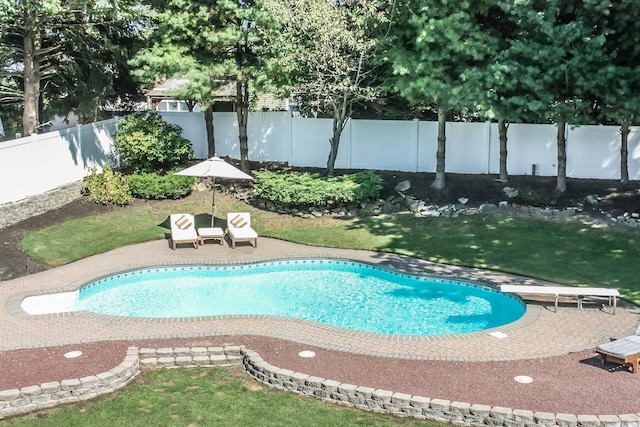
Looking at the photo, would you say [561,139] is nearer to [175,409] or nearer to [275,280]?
[275,280]

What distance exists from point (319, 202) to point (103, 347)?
12140 mm

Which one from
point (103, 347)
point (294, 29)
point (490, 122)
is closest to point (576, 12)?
point (490, 122)

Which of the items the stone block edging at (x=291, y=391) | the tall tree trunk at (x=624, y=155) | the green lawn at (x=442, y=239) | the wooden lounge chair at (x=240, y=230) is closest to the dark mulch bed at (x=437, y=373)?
the stone block edging at (x=291, y=391)

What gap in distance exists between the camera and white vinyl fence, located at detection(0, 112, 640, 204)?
22.3 metres

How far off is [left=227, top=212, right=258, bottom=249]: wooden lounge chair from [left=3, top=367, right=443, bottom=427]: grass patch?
379 inches

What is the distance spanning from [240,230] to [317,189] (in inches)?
141

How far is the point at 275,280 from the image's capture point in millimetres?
18812

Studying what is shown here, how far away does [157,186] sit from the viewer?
973 inches

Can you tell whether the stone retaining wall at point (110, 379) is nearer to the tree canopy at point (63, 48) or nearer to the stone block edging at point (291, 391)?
the stone block edging at point (291, 391)

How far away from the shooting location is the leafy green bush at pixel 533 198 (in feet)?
73.2

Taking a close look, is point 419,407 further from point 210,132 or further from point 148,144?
point 210,132

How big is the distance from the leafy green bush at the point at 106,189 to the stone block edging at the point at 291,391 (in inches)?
500

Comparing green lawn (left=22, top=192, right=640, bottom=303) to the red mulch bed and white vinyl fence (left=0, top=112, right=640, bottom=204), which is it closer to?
white vinyl fence (left=0, top=112, right=640, bottom=204)

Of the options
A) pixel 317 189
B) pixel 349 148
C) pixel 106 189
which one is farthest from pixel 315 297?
pixel 349 148
